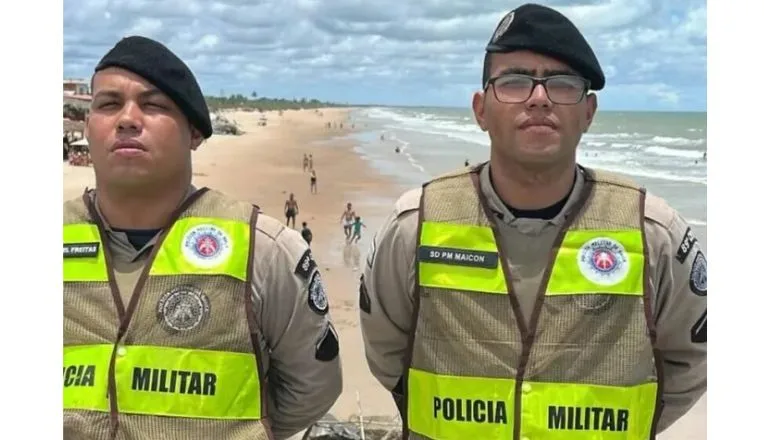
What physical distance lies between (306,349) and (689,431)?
1.72 meters

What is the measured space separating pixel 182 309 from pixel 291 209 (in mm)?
1810

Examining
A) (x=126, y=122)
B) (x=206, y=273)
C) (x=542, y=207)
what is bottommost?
(x=206, y=273)

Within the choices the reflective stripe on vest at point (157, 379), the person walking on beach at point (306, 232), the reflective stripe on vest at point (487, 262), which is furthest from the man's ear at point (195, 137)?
the person walking on beach at point (306, 232)

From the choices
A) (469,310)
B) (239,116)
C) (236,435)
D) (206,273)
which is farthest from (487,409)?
(239,116)

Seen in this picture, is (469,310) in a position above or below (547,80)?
below

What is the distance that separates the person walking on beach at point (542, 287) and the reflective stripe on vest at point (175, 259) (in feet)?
1.20

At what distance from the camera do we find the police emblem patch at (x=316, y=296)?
1.96 meters

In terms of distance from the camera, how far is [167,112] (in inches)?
74.2

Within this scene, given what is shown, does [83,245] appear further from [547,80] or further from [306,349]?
[547,80]

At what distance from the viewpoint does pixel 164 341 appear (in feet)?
6.28

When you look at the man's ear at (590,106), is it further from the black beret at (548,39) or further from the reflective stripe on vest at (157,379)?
the reflective stripe on vest at (157,379)

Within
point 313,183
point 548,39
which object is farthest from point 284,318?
point 313,183
